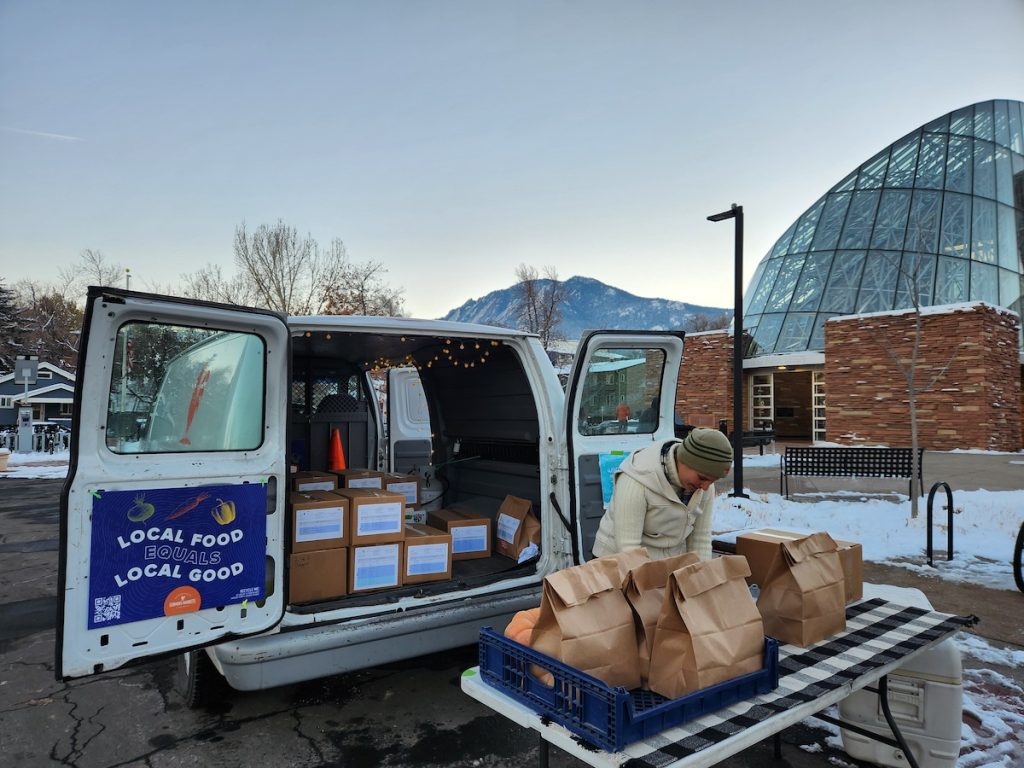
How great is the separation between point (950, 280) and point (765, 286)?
7890 millimetres

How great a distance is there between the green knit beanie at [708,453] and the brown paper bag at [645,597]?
0.77m

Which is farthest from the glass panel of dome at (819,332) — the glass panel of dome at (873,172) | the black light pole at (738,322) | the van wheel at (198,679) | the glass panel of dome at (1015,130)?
the van wheel at (198,679)

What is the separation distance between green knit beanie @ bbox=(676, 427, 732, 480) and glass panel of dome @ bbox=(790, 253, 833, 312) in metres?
28.7

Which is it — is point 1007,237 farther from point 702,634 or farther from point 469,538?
point 702,634

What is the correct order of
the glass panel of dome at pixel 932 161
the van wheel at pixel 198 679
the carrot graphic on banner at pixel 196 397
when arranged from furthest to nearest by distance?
the glass panel of dome at pixel 932 161 < the van wheel at pixel 198 679 < the carrot graphic on banner at pixel 196 397

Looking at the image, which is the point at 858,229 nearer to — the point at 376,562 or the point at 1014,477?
the point at 1014,477

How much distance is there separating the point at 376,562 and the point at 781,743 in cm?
245

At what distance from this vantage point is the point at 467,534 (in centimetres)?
491

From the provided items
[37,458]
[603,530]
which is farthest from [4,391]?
[603,530]

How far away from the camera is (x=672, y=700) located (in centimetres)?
188

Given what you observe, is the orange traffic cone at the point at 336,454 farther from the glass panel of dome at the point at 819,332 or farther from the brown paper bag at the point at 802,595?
the glass panel of dome at the point at 819,332

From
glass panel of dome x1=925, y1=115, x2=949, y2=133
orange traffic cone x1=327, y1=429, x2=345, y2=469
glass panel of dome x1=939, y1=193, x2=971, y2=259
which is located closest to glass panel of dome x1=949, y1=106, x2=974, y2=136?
glass panel of dome x1=925, y1=115, x2=949, y2=133

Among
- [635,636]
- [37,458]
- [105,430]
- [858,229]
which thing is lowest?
[37,458]

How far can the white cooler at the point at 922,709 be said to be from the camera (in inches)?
116
